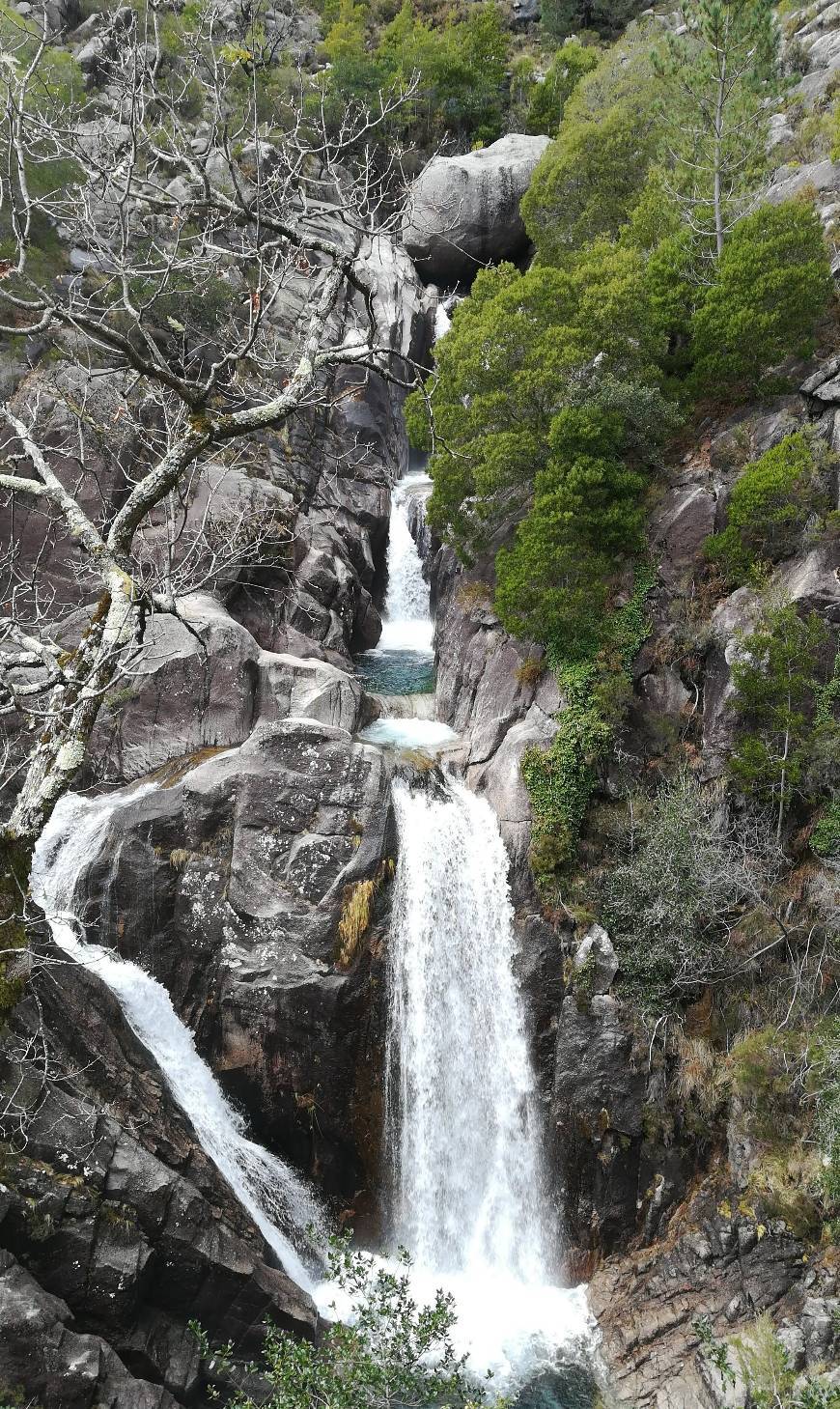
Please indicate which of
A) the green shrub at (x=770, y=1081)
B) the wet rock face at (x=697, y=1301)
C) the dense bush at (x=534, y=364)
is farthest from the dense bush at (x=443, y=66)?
the wet rock face at (x=697, y=1301)

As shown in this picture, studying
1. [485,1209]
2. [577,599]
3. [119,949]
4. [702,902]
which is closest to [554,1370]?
[485,1209]

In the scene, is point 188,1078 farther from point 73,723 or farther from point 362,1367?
point 73,723

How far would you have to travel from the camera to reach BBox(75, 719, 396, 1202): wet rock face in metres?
12.9

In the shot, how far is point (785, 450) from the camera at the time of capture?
14.6 meters

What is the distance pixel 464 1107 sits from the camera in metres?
13.3

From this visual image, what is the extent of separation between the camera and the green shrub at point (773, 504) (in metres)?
14.3

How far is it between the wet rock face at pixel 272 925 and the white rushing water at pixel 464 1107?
0.59m

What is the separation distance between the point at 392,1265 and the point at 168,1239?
486cm

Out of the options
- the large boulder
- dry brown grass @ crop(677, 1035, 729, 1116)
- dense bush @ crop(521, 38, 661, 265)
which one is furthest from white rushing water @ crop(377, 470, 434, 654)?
dry brown grass @ crop(677, 1035, 729, 1116)

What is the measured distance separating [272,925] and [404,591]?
1542 cm

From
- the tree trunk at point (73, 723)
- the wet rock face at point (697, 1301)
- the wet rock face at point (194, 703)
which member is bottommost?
the wet rock face at point (697, 1301)

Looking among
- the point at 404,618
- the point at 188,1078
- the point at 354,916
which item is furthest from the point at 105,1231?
the point at 404,618

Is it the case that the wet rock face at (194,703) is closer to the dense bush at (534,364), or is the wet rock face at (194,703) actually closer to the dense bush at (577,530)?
the dense bush at (577,530)

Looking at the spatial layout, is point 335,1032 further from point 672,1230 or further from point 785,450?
point 785,450
